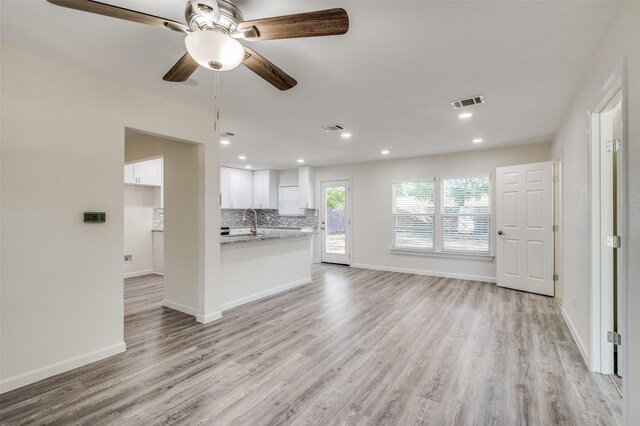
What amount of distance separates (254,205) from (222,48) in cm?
697

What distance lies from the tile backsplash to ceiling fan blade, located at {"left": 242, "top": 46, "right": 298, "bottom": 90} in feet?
18.5

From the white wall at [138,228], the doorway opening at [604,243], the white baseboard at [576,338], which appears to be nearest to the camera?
the doorway opening at [604,243]

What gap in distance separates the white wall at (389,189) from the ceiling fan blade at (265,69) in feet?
15.5

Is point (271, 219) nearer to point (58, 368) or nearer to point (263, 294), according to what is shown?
point (263, 294)

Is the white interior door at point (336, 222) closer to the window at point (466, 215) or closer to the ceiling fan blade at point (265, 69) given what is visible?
the window at point (466, 215)

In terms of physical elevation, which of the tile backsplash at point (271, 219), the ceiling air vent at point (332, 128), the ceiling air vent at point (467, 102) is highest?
the ceiling air vent at point (332, 128)

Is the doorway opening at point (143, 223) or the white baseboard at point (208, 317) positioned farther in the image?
the doorway opening at point (143, 223)

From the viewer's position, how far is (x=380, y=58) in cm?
226

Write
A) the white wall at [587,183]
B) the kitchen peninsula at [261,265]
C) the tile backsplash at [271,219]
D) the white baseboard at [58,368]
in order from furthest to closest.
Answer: the tile backsplash at [271,219]
the kitchen peninsula at [261,265]
the white baseboard at [58,368]
the white wall at [587,183]

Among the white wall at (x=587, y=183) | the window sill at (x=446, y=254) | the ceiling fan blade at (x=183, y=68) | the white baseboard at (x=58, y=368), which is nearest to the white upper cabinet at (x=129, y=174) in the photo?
the white baseboard at (x=58, y=368)

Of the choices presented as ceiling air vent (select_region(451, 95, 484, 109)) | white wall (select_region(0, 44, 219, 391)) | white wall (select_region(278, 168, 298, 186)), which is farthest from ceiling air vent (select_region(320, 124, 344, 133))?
white wall (select_region(278, 168, 298, 186))

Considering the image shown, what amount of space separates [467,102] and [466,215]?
313cm

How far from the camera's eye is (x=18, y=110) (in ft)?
7.27

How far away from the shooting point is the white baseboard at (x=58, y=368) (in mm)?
2162
